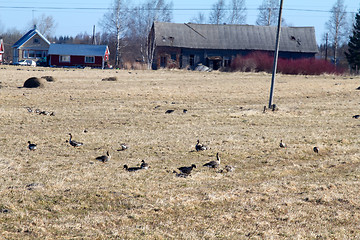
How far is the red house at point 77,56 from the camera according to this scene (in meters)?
74.8

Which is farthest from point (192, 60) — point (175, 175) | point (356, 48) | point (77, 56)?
point (175, 175)

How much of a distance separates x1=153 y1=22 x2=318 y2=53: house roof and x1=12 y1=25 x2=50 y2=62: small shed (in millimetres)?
23001

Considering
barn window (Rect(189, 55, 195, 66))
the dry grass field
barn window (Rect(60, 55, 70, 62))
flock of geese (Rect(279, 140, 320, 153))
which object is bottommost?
the dry grass field

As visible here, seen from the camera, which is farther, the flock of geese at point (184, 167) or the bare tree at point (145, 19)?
the bare tree at point (145, 19)

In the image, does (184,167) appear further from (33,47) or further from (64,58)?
(33,47)

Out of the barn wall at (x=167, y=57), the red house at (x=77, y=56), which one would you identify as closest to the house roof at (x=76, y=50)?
the red house at (x=77, y=56)

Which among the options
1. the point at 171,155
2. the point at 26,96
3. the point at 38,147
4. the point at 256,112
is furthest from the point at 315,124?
the point at 26,96

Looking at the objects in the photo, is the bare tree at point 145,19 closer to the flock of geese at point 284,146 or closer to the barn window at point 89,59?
the barn window at point 89,59

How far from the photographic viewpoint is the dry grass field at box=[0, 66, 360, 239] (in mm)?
8258

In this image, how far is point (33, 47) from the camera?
80000 mm

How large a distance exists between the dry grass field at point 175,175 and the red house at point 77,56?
5023 cm

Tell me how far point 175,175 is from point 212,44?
61.1m

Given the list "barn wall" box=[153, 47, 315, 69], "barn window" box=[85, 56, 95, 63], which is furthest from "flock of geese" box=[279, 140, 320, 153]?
"barn window" box=[85, 56, 95, 63]

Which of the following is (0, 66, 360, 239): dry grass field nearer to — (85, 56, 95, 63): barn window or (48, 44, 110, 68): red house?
(48, 44, 110, 68): red house
